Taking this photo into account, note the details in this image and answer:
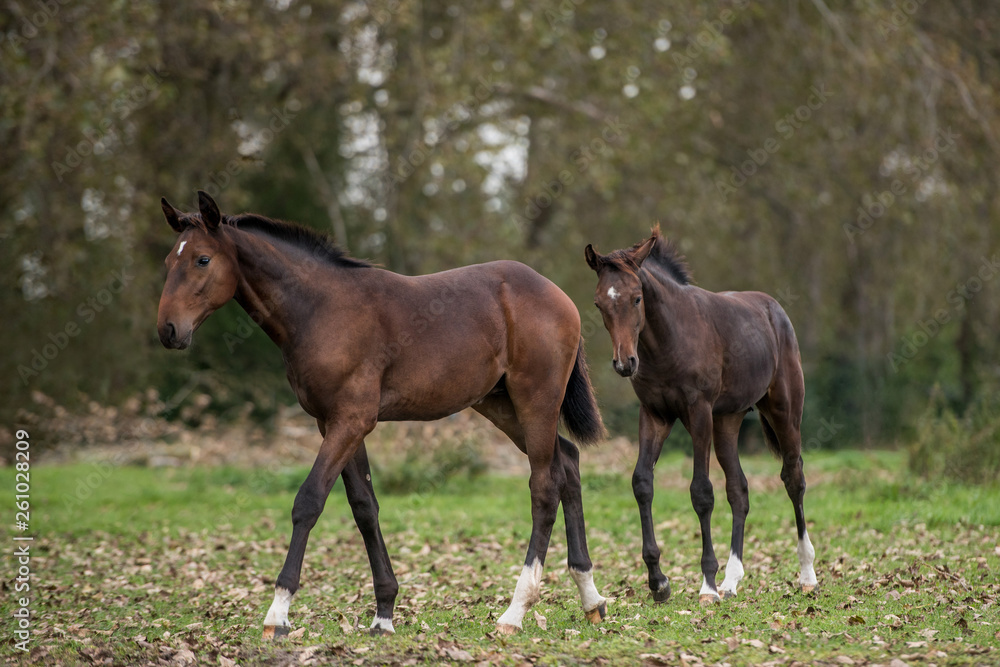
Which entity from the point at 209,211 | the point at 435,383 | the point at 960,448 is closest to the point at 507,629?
the point at 435,383

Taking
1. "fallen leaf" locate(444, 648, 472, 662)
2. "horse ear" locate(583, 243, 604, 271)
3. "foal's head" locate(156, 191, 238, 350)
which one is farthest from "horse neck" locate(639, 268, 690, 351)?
"foal's head" locate(156, 191, 238, 350)

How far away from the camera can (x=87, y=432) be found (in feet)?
52.5

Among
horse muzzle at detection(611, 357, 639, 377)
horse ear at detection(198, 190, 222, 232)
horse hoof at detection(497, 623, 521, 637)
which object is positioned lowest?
horse hoof at detection(497, 623, 521, 637)

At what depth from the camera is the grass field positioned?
→ 534 centimetres

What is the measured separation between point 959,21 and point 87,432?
644 inches

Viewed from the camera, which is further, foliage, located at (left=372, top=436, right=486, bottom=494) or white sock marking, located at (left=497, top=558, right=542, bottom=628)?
foliage, located at (left=372, top=436, right=486, bottom=494)

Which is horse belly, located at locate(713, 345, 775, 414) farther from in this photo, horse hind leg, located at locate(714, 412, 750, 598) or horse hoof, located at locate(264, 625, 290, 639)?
horse hoof, located at locate(264, 625, 290, 639)

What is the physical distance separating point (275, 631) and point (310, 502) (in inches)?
27.7

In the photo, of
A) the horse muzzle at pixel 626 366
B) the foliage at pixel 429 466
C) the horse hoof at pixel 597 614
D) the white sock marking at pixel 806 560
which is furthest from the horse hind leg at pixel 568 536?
the foliage at pixel 429 466

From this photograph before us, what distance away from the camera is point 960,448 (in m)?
11.5

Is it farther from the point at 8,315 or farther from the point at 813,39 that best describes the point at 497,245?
the point at 8,315

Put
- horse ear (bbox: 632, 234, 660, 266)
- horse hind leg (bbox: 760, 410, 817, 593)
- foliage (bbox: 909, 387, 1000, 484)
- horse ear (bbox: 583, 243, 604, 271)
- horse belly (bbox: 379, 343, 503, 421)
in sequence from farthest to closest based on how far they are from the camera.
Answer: foliage (bbox: 909, 387, 1000, 484) < horse hind leg (bbox: 760, 410, 817, 593) < horse ear (bbox: 632, 234, 660, 266) < horse ear (bbox: 583, 243, 604, 271) < horse belly (bbox: 379, 343, 503, 421)

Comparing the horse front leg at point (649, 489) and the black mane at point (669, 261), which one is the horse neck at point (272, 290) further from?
the black mane at point (669, 261)

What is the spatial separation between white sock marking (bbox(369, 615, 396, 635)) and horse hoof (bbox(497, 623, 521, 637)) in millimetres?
652
